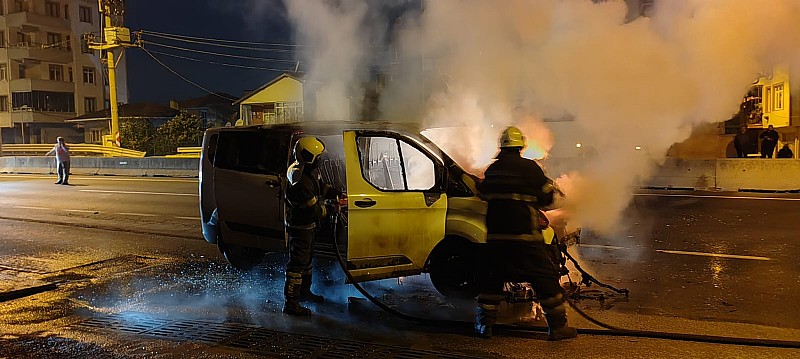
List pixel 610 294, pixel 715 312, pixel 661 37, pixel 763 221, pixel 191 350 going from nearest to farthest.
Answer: pixel 191 350, pixel 715 312, pixel 610 294, pixel 661 37, pixel 763 221

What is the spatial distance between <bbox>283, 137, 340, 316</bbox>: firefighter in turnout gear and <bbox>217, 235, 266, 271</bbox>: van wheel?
1957 mm

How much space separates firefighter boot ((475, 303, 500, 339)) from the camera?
5.23 meters

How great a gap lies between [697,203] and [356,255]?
1058 centimetres

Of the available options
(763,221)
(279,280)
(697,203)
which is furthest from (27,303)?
(697,203)

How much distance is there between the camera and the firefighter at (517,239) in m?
5.16

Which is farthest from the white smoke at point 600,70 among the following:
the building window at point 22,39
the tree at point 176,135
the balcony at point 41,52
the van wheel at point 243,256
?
the building window at point 22,39

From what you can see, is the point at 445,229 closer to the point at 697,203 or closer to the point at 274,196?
the point at 274,196

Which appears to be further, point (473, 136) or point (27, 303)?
point (473, 136)

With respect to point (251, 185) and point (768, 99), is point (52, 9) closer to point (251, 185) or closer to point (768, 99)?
point (768, 99)

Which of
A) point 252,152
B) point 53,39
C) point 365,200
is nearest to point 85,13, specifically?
point 53,39

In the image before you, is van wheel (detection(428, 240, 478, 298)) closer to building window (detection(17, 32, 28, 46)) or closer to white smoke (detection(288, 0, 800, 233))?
white smoke (detection(288, 0, 800, 233))

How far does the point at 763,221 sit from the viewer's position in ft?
36.5

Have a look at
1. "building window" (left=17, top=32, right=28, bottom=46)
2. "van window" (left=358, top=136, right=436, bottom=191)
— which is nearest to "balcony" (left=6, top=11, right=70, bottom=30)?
"building window" (left=17, top=32, right=28, bottom=46)

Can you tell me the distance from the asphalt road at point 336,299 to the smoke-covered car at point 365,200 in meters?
0.49
